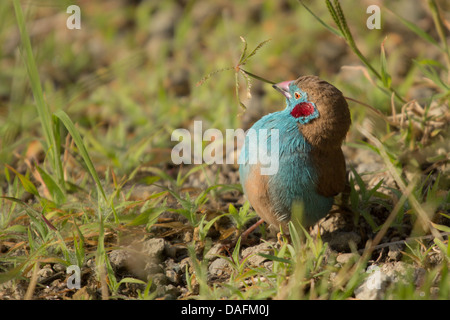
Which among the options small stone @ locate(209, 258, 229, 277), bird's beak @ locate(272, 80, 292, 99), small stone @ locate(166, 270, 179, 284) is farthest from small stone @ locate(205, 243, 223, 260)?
bird's beak @ locate(272, 80, 292, 99)

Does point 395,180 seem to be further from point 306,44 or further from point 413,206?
point 306,44

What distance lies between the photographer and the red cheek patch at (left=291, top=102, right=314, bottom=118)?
3.07m

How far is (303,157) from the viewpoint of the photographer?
305 centimetres

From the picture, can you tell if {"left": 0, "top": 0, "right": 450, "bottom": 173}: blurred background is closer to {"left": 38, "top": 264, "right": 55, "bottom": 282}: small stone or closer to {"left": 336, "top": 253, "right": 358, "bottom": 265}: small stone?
{"left": 38, "top": 264, "right": 55, "bottom": 282}: small stone

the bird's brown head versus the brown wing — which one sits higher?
the bird's brown head

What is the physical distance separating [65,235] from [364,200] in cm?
169

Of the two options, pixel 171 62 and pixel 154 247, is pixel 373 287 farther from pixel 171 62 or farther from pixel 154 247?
pixel 171 62

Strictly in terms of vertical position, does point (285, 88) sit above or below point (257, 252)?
above

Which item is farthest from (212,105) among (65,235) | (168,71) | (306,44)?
(65,235)

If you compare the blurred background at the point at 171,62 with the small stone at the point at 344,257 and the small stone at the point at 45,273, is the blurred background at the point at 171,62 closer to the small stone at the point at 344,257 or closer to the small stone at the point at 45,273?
the small stone at the point at 45,273

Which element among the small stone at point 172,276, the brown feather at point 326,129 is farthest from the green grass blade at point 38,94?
the brown feather at point 326,129

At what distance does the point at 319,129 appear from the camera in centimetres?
303

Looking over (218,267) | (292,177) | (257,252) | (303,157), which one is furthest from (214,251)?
(303,157)

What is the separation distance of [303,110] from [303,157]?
0.25m
